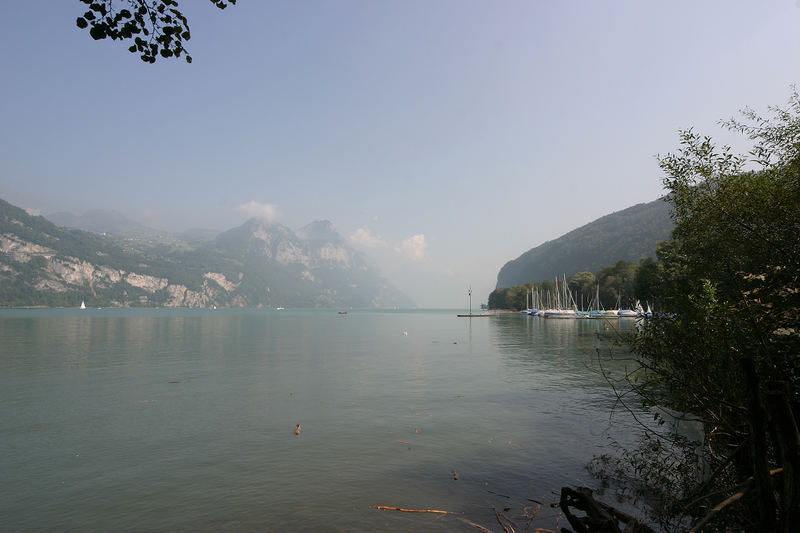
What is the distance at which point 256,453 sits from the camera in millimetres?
17469

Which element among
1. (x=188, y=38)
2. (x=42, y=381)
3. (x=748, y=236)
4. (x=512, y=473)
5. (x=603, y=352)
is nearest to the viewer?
(x=188, y=38)

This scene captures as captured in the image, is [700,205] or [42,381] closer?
[700,205]

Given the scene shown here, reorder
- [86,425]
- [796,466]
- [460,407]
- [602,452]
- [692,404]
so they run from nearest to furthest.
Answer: [796,466]
[692,404]
[602,452]
[86,425]
[460,407]

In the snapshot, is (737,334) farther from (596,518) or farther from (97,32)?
(97,32)

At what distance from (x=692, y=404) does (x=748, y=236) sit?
16.2ft

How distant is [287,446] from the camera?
60.3ft

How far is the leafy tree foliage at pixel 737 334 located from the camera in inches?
199

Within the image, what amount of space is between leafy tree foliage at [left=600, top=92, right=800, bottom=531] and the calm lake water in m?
4.83

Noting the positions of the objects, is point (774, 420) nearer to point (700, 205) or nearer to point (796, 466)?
point (796, 466)

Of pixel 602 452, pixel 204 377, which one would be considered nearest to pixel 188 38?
pixel 602 452

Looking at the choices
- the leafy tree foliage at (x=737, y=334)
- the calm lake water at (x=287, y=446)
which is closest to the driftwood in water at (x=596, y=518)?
the leafy tree foliage at (x=737, y=334)

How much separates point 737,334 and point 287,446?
16475 millimetres

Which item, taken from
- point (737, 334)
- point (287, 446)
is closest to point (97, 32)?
point (737, 334)

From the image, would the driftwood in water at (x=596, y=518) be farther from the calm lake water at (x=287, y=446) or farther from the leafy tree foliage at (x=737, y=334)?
the calm lake water at (x=287, y=446)
